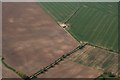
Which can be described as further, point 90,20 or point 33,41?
point 90,20

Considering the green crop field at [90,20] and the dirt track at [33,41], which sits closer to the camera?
the dirt track at [33,41]

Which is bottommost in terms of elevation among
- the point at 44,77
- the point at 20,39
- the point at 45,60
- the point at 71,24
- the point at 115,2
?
the point at 44,77

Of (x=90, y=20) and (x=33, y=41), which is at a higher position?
(x=90, y=20)

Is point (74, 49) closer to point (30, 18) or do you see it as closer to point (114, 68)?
point (114, 68)

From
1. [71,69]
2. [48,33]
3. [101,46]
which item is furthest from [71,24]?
[71,69]

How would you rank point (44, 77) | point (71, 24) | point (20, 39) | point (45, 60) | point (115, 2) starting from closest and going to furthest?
point (44, 77) → point (45, 60) → point (20, 39) → point (71, 24) → point (115, 2)

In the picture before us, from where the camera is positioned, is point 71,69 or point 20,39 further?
point 20,39

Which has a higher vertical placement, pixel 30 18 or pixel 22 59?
pixel 30 18
